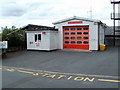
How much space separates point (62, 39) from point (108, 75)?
9.83m

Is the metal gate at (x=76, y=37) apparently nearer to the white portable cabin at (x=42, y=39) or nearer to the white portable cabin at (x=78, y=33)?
the white portable cabin at (x=78, y=33)

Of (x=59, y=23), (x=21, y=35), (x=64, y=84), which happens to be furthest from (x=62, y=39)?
(x=64, y=84)

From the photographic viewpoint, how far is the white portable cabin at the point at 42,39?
46.8 feet

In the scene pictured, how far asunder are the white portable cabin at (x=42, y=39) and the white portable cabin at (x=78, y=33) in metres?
0.81

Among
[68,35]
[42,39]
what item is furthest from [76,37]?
[42,39]

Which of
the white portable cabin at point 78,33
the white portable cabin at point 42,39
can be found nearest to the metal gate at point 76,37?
the white portable cabin at point 78,33

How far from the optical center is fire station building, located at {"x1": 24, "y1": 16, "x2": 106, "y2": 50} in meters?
14.3

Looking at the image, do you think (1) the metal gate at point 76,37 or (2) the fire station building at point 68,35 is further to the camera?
(1) the metal gate at point 76,37

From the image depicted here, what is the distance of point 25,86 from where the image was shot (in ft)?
16.2

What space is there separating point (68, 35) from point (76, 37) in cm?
93

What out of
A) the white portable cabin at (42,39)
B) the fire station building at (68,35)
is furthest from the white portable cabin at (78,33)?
the white portable cabin at (42,39)

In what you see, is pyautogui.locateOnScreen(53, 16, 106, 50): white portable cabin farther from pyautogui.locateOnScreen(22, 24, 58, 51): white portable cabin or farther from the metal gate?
pyautogui.locateOnScreen(22, 24, 58, 51): white portable cabin

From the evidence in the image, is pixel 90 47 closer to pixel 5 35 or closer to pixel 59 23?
pixel 59 23

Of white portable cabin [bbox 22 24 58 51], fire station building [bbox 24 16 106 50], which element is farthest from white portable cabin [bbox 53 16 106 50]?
white portable cabin [bbox 22 24 58 51]
